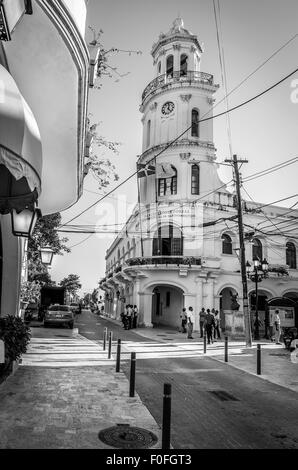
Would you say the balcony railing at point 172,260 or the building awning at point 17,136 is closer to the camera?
the building awning at point 17,136

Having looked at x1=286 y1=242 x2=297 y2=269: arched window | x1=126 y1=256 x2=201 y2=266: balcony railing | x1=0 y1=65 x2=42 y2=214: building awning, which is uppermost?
x1=286 y1=242 x2=297 y2=269: arched window

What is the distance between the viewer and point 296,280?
3219 cm

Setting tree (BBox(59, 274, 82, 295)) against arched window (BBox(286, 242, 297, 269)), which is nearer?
arched window (BBox(286, 242, 297, 269))

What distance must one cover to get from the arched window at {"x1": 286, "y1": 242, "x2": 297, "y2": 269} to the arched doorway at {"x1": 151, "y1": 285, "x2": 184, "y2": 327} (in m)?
9.89

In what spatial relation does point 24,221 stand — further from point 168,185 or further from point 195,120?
point 195,120

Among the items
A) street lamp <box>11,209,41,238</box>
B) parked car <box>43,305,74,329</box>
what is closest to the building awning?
street lamp <box>11,209,41,238</box>

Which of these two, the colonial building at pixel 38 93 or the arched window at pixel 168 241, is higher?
the arched window at pixel 168 241

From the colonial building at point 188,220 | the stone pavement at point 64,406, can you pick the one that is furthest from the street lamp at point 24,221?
the colonial building at point 188,220

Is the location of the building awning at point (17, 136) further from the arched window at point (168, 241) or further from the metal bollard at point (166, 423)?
the arched window at point (168, 241)

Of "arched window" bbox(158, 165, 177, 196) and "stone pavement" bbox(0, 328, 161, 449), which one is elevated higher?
"arched window" bbox(158, 165, 177, 196)

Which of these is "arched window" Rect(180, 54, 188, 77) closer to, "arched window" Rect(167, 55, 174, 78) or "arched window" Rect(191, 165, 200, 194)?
"arched window" Rect(167, 55, 174, 78)

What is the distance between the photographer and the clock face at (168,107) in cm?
3272

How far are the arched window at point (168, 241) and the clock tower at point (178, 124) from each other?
2.43 m

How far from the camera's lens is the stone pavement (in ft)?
A: 16.8
